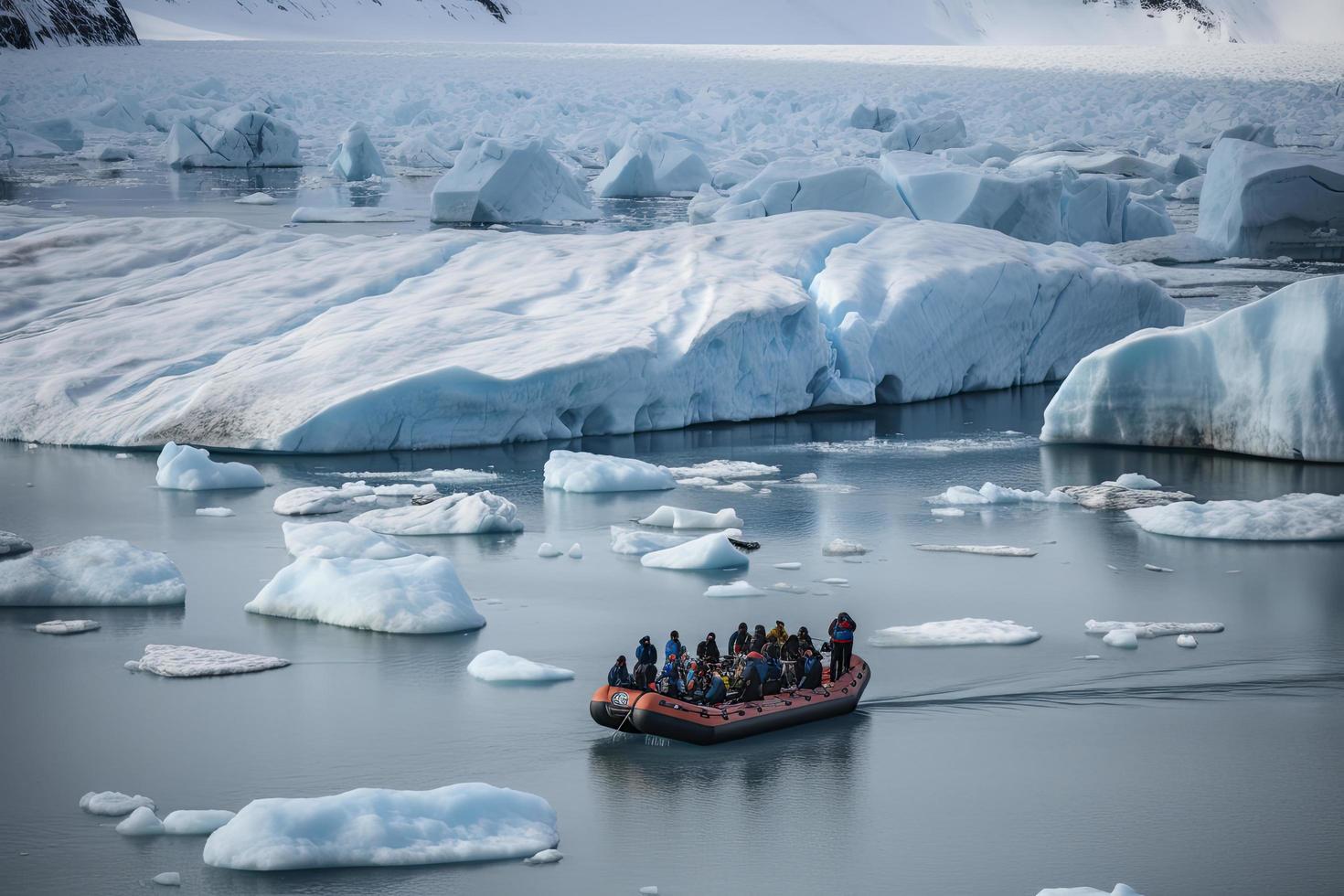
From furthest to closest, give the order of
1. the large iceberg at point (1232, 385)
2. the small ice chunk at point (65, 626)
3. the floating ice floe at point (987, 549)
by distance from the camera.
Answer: the large iceberg at point (1232, 385) < the floating ice floe at point (987, 549) < the small ice chunk at point (65, 626)

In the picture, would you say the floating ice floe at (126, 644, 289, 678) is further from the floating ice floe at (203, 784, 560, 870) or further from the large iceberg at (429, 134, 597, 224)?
the large iceberg at (429, 134, 597, 224)

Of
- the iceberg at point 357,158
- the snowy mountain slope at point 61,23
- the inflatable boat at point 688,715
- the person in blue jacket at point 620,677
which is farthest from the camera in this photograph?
the snowy mountain slope at point 61,23

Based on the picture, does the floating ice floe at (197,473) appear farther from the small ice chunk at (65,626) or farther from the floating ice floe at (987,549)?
the floating ice floe at (987,549)

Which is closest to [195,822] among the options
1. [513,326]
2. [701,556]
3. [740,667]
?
[740,667]

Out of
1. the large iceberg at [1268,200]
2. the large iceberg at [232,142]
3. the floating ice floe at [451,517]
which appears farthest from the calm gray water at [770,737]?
the large iceberg at [232,142]

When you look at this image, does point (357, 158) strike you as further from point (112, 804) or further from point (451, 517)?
point (112, 804)

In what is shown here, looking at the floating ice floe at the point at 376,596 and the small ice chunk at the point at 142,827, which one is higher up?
the floating ice floe at the point at 376,596

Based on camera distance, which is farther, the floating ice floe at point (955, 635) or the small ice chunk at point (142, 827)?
the floating ice floe at point (955, 635)
